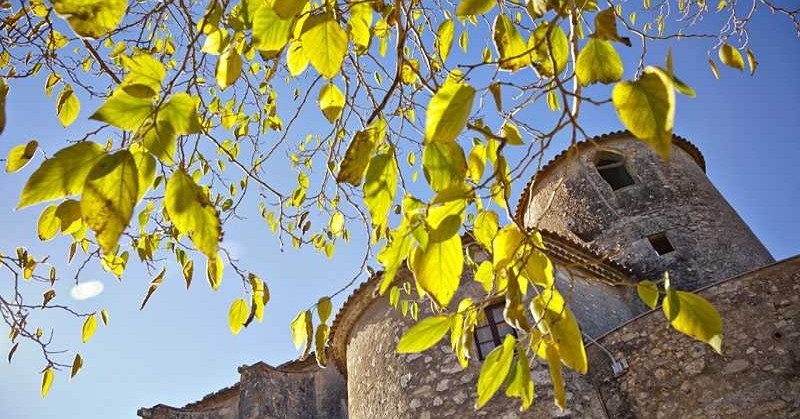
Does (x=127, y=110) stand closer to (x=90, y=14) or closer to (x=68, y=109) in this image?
(x=90, y=14)

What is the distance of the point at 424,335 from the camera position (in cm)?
127

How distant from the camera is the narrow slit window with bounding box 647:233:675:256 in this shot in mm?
10102

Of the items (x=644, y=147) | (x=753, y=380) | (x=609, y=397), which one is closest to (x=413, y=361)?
(x=609, y=397)

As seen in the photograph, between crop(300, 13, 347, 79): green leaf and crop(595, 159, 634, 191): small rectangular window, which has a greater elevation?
crop(595, 159, 634, 191): small rectangular window

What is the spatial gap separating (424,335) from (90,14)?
0.95 meters

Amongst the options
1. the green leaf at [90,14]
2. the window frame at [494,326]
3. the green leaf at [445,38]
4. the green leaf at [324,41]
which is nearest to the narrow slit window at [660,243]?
the window frame at [494,326]

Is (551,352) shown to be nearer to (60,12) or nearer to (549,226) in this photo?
(60,12)

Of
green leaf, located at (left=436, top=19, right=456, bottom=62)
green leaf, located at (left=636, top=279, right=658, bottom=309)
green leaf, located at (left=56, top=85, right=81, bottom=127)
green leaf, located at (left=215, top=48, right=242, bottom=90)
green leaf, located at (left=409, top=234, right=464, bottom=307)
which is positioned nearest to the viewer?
green leaf, located at (left=409, top=234, right=464, bottom=307)

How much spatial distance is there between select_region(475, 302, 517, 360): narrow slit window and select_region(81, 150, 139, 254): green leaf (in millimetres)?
6041

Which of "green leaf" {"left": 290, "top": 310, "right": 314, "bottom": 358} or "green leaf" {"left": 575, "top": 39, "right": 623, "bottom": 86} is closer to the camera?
"green leaf" {"left": 575, "top": 39, "right": 623, "bottom": 86}

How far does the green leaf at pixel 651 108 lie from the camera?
0.82 m

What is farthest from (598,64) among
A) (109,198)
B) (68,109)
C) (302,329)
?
(68,109)

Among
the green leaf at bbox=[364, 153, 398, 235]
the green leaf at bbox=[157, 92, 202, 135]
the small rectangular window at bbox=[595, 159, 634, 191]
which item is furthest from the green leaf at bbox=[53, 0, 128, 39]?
the small rectangular window at bbox=[595, 159, 634, 191]

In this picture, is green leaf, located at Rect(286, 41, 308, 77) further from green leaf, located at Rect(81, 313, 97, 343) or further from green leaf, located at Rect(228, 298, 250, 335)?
green leaf, located at Rect(81, 313, 97, 343)
